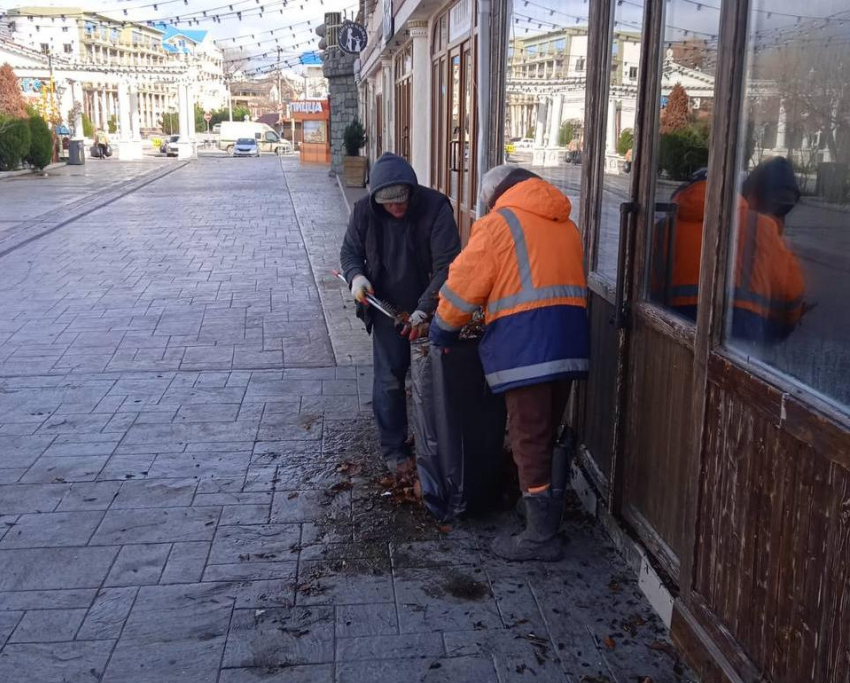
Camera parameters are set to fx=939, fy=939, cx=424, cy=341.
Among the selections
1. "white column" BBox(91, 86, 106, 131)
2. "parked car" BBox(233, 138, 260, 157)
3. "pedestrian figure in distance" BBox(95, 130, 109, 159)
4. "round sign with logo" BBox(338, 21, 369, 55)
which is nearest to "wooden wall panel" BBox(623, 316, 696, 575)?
"round sign with logo" BBox(338, 21, 369, 55)

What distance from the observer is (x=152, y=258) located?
1187 cm

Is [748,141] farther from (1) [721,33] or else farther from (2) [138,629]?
(2) [138,629]

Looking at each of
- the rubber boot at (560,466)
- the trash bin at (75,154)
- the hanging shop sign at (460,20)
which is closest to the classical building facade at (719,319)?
the rubber boot at (560,466)

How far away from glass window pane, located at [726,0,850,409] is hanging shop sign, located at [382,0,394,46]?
40.2 feet

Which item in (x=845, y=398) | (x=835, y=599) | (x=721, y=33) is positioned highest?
(x=721, y=33)

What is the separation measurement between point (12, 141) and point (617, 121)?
2816 centimetres

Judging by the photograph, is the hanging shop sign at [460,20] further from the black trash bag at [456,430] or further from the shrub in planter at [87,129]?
the shrub in planter at [87,129]

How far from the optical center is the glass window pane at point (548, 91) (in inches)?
191

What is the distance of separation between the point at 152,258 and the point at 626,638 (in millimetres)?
9737

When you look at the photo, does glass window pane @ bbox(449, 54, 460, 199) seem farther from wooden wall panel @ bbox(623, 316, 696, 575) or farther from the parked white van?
the parked white van

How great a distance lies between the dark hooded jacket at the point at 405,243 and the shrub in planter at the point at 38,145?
2863cm

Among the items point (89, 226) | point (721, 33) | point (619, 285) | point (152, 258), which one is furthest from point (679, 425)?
point (89, 226)

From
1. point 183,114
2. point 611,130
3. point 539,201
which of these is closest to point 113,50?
point 183,114

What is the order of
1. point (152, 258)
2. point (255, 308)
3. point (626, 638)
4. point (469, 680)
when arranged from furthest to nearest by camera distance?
point (152, 258) → point (255, 308) → point (626, 638) → point (469, 680)
